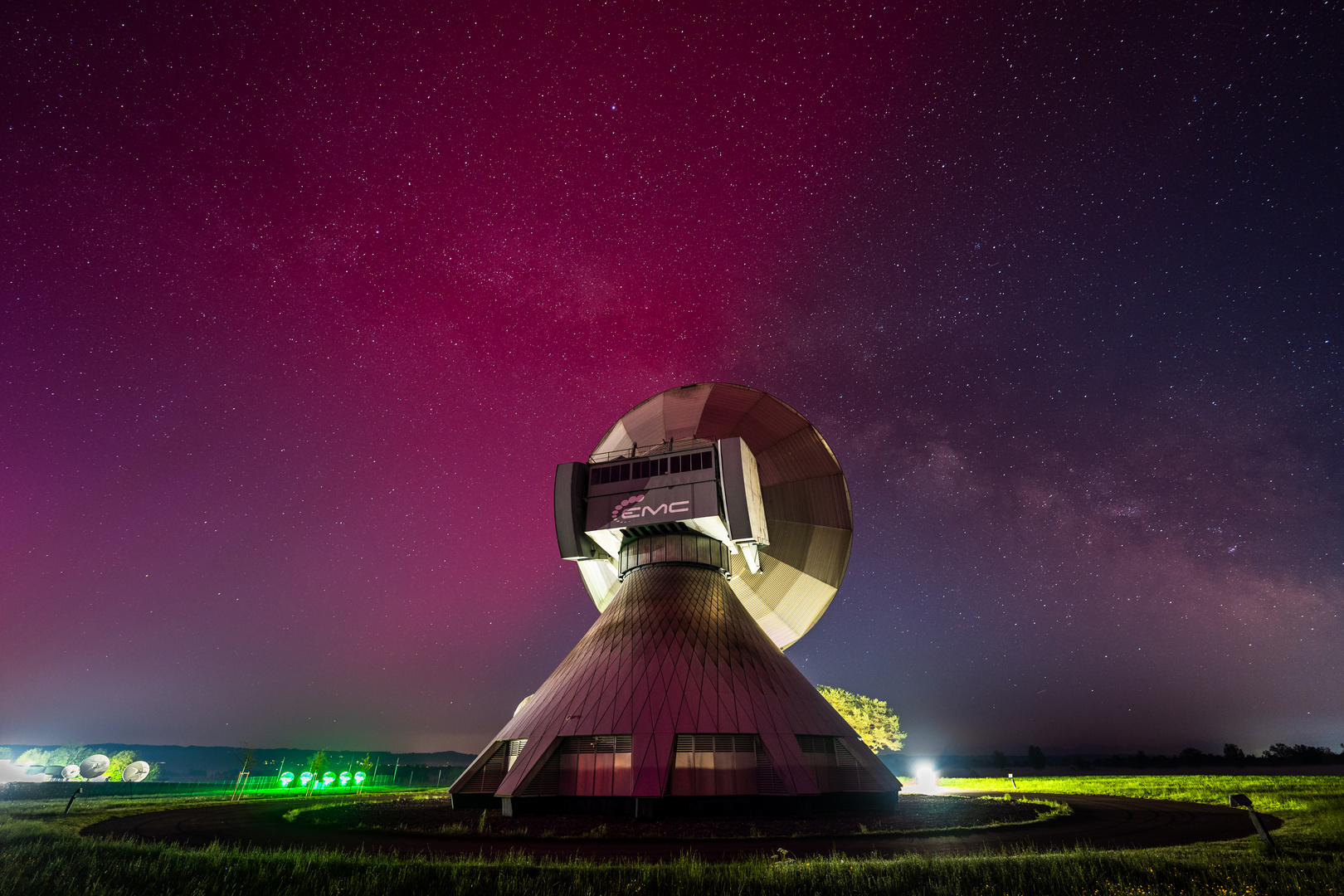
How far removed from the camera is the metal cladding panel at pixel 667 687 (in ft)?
58.5

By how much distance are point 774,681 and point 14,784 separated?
38.6m

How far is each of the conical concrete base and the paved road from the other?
4.06 m

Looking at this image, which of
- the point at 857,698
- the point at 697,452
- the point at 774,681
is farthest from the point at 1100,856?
the point at 857,698

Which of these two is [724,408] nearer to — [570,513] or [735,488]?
[735,488]

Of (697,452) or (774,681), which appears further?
(697,452)

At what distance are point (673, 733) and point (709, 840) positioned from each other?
16.0 ft

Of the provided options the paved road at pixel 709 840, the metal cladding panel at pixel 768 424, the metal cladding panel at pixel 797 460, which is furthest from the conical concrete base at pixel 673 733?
the metal cladding panel at pixel 768 424

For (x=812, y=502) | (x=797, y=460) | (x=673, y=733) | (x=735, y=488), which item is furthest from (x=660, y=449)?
(x=673, y=733)

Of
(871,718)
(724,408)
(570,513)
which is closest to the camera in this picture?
(570,513)

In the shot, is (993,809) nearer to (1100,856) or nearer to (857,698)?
(1100,856)

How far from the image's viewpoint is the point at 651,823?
15.6 m

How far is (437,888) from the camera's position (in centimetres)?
787

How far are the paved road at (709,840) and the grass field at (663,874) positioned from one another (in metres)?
1.86

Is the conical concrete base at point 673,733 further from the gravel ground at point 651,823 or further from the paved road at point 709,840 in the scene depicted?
the paved road at point 709,840
